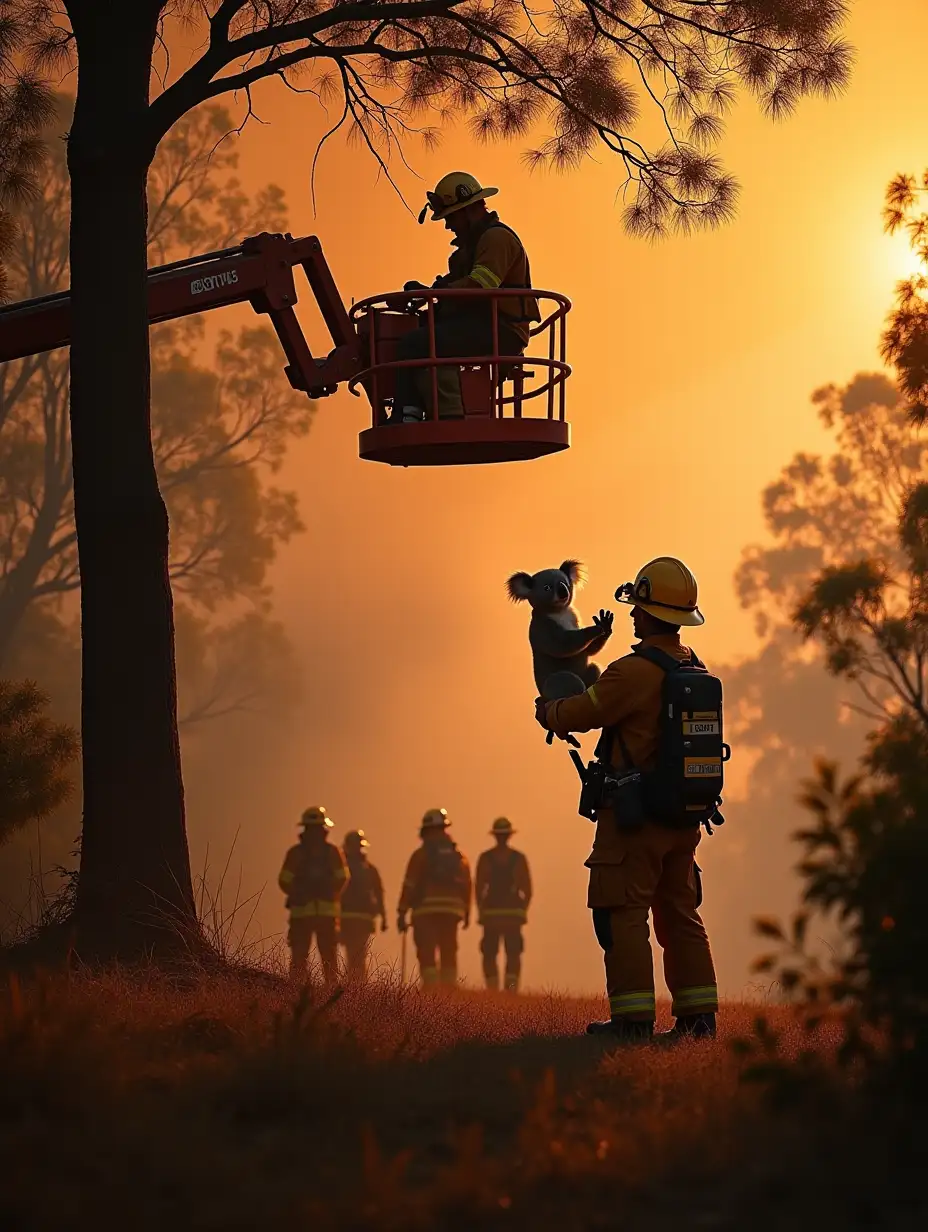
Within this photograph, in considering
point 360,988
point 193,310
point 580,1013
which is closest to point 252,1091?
point 360,988

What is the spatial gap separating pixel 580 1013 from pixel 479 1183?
211 inches

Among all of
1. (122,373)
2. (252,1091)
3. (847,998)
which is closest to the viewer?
(847,998)

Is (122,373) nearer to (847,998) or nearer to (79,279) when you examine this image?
(79,279)

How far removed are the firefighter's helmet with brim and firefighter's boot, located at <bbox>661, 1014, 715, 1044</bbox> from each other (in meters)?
12.7

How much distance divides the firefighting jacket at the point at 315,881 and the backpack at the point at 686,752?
1126 centimetres

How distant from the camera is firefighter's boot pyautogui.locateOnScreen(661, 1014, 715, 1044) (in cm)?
698

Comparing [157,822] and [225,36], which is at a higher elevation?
[225,36]

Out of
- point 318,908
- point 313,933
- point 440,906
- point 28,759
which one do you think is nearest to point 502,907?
point 440,906

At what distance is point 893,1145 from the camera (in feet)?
14.8

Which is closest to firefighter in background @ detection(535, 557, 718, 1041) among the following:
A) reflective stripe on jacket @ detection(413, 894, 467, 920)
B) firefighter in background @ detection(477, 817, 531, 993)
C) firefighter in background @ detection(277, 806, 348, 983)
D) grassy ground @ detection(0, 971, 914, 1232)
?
grassy ground @ detection(0, 971, 914, 1232)

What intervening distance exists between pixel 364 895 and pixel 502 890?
1.83 meters

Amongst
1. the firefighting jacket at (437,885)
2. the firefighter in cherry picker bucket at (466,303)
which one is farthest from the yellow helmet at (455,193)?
the firefighting jacket at (437,885)

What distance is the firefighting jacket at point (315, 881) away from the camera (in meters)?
17.9

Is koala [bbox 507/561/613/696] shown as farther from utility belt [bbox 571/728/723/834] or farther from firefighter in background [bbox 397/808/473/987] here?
firefighter in background [bbox 397/808/473/987]
